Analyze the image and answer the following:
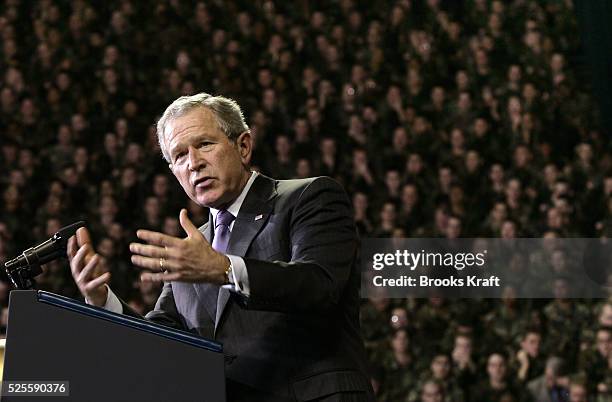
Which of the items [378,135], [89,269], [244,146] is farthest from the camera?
[378,135]

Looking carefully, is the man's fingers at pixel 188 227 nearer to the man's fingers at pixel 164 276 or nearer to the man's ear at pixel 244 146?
the man's fingers at pixel 164 276

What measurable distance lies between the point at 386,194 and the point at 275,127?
Answer: 35.0 inches

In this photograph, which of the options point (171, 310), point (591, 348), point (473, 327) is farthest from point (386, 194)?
point (171, 310)

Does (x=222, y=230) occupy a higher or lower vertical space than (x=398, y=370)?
lower

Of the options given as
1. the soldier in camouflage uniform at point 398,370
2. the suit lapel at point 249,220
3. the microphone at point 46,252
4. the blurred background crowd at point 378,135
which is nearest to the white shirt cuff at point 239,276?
the suit lapel at point 249,220

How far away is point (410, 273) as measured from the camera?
534cm

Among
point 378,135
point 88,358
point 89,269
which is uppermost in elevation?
point 378,135

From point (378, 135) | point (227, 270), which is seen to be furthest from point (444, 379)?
point (227, 270)

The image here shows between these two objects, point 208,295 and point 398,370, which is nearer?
point 208,295

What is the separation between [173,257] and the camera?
3.98ft

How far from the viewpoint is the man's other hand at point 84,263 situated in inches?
60.0

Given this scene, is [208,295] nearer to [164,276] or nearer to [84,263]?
[84,263]

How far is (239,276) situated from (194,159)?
1.01ft

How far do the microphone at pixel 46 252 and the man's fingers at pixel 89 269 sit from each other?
0.05 meters
